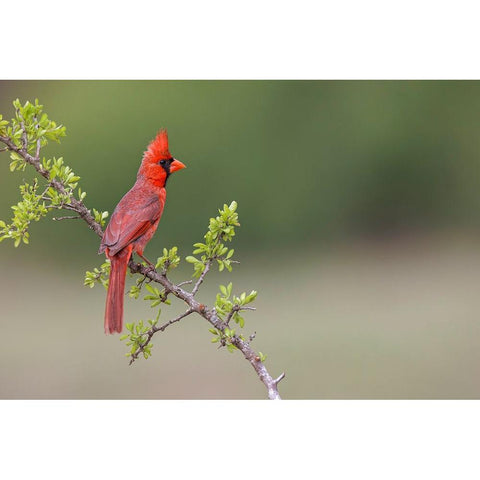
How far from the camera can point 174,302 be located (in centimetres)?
530

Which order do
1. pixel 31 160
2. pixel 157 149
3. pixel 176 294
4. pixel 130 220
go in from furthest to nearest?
pixel 157 149, pixel 130 220, pixel 176 294, pixel 31 160

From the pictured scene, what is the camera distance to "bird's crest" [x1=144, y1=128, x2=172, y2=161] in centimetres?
341

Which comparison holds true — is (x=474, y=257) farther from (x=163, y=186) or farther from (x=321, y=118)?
(x=163, y=186)

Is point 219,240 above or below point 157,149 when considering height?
below

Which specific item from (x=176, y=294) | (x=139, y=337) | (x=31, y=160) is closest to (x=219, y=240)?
(x=176, y=294)

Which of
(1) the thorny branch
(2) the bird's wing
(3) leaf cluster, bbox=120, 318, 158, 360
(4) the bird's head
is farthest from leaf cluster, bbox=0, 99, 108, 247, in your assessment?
(4) the bird's head

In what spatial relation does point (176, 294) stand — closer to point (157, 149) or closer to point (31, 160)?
point (31, 160)

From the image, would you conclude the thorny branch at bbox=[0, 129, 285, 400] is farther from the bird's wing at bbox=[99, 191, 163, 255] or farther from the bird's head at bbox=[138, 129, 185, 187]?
the bird's head at bbox=[138, 129, 185, 187]

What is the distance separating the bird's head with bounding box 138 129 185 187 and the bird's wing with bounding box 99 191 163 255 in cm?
10

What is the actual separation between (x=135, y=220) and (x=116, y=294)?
36 cm

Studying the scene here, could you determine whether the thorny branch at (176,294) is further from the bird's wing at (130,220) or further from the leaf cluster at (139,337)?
the bird's wing at (130,220)

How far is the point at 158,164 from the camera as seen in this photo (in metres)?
3.45

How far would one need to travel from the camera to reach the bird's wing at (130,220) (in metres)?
3.06

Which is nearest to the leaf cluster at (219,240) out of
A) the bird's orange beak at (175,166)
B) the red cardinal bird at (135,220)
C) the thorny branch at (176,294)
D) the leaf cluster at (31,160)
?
the thorny branch at (176,294)
